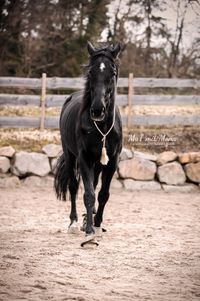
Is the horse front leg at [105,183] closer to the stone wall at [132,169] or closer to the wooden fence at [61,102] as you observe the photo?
the stone wall at [132,169]

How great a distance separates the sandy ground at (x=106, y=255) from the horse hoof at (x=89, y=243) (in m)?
0.07

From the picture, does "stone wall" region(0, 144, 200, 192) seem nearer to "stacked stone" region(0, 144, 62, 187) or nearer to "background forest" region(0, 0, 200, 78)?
"stacked stone" region(0, 144, 62, 187)

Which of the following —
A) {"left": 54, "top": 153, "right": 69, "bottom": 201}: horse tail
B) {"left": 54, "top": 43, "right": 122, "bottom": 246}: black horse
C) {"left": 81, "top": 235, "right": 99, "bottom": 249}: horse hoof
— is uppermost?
{"left": 54, "top": 43, "right": 122, "bottom": 246}: black horse

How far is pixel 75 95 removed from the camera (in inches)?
294

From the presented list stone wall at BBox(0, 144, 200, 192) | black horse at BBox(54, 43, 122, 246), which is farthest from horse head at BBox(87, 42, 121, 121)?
stone wall at BBox(0, 144, 200, 192)

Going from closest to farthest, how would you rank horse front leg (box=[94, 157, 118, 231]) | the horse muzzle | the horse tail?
the horse muzzle < horse front leg (box=[94, 157, 118, 231]) < the horse tail

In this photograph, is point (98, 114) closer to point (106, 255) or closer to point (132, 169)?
point (106, 255)

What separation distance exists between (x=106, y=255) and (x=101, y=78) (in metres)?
1.80

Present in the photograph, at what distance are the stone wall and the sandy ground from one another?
5.39ft

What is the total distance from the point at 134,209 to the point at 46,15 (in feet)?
36.9

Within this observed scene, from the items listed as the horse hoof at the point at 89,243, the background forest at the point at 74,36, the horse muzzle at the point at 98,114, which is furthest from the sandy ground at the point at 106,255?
the background forest at the point at 74,36

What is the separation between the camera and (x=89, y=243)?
544 cm

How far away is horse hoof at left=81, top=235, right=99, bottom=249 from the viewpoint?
5.40m

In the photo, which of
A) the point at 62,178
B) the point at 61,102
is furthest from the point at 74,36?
the point at 62,178
